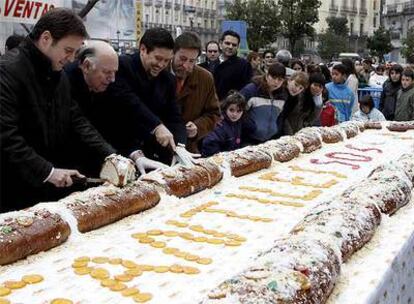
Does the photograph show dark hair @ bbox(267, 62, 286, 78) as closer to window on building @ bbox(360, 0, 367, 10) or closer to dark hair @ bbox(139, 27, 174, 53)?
dark hair @ bbox(139, 27, 174, 53)

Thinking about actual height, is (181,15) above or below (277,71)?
above

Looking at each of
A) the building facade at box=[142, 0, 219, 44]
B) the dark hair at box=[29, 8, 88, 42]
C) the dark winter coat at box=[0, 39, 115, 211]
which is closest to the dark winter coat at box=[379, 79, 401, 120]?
the dark winter coat at box=[0, 39, 115, 211]

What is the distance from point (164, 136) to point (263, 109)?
199 cm

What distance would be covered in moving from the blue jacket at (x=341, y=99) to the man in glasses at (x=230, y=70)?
5.89 ft

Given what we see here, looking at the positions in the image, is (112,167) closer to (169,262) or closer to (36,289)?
(169,262)

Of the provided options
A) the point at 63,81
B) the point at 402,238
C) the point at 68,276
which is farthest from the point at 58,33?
the point at 402,238


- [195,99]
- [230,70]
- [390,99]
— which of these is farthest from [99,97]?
[390,99]

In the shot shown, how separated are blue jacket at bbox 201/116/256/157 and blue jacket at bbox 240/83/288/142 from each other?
0.29 metres

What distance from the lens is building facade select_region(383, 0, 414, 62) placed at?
68.1 m

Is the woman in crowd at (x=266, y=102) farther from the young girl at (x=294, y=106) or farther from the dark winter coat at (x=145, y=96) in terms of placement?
the dark winter coat at (x=145, y=96)

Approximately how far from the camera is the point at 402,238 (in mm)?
2514

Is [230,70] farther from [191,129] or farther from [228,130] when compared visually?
[191,129]

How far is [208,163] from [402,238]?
4.01 ft

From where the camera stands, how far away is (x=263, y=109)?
521 cm
